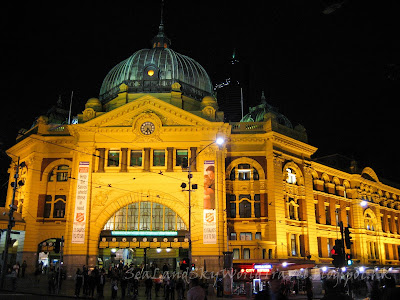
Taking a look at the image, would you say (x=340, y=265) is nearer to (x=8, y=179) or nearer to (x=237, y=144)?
(x=237, y=144)

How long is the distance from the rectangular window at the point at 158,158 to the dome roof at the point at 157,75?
11033 mm

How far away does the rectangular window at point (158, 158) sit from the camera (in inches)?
1917

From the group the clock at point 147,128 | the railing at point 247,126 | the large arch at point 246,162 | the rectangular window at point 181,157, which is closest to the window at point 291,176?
the large arch at point 246,162

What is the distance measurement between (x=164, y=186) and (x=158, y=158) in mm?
3590

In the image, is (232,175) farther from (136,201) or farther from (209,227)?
(136,201)

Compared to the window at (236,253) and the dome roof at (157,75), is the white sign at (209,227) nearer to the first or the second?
the window at (236,253)

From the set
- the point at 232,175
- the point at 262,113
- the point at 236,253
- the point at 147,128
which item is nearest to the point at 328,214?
the point at 262,113

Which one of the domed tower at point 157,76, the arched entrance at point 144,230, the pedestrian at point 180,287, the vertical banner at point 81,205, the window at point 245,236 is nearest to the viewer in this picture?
the pedestrian at point 180,287

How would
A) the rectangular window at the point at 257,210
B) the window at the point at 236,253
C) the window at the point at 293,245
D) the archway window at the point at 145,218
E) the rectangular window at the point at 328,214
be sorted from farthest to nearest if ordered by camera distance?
1. the rectangular window at the point at 328,214
2. the window at the point at 293,245
3. the rectangular window at the point at 257,210
4. the window at the point at 236,253
5. the archway window at the point at 145,218

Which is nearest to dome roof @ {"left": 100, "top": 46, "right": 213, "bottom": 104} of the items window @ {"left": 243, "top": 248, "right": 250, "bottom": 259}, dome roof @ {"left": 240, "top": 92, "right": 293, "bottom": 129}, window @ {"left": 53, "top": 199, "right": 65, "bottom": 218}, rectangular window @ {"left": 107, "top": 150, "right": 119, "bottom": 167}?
dome roof @ {"left": 240, "top": 92, "right": 293, "bottom": 129}

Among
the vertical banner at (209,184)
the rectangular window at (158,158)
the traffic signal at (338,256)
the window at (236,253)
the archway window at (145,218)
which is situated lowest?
the traffic signal at (338,256)

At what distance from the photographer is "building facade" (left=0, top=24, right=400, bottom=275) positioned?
1831 inches

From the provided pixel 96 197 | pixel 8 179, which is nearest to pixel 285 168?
pixel 96 197

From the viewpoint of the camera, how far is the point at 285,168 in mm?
53062
